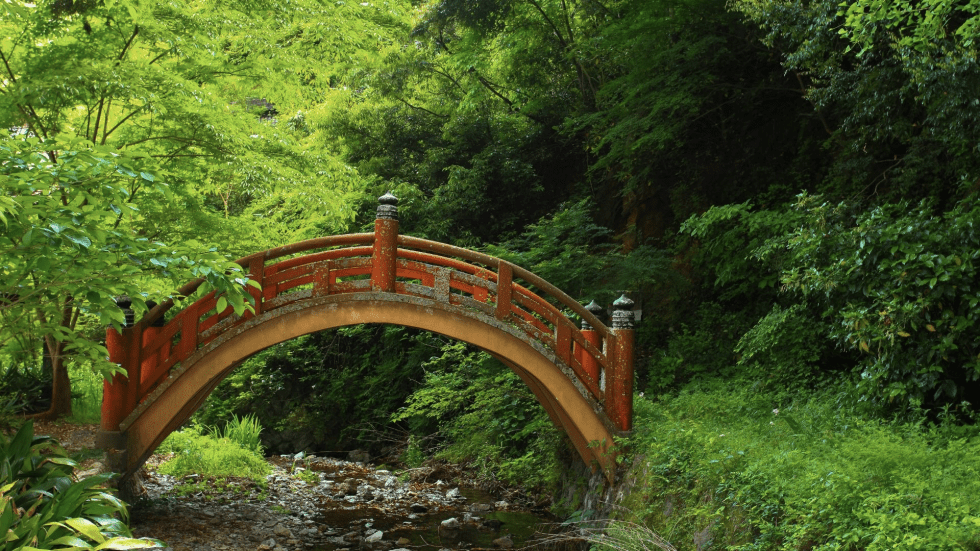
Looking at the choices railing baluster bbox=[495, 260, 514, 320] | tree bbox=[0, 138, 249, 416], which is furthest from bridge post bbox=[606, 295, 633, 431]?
tree bbox=[0, 138, 249, 416]

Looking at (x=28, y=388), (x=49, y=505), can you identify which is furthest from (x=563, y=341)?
(x=28, y=388)

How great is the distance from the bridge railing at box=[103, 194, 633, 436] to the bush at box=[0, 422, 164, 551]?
1.39 metres

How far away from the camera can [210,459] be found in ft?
34.6

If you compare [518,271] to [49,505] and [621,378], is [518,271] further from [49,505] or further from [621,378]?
[49,505]

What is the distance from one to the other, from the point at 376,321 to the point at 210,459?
14.8 ft

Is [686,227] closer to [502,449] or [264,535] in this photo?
[502,449]

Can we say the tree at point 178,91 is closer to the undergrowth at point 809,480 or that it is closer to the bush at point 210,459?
the bush at point 210,459

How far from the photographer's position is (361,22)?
35.4ft

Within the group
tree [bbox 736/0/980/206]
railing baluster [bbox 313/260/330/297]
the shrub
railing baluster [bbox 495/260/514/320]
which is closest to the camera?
tree [bbox 736/0/980/206]

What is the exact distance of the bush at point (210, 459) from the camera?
33.8 ft

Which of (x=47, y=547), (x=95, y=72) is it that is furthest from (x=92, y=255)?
(x=95, y=72)

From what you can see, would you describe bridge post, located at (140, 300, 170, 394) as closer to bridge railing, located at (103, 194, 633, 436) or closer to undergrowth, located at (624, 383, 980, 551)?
bridge railing, located at (103, 194, 633, 436)

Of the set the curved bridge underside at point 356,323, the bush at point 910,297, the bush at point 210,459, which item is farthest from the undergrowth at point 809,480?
the bush at point 210,459

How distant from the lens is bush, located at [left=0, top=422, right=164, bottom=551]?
15.4ft
